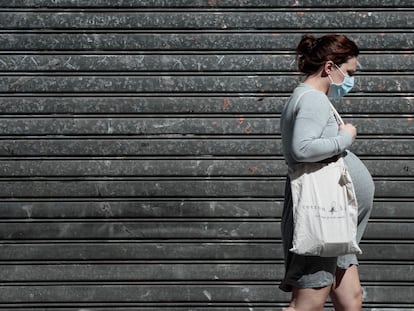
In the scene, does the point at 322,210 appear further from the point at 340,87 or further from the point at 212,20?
the point at 212,20

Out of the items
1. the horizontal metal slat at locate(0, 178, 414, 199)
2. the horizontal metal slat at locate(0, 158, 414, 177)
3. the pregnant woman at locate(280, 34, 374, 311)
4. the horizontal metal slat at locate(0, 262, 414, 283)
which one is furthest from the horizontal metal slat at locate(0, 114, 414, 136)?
the pregnant woman at locate(280, 34, 374, 311)

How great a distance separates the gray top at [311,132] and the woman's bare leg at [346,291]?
68cm

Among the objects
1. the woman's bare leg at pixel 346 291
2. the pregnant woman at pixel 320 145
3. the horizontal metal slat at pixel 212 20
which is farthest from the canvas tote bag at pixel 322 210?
the horizontal metal slat at pixel 212 20

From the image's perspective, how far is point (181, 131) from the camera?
19.4 feet

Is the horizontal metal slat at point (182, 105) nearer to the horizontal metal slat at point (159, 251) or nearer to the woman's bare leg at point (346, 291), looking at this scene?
the horizontal metal slat at point (159, 251)

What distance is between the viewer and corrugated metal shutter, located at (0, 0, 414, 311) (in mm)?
5910

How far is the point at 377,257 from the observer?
5.97 metres

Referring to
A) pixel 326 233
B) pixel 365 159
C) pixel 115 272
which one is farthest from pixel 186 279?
pixel 326 233

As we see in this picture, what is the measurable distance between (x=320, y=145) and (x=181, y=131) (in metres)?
1.80

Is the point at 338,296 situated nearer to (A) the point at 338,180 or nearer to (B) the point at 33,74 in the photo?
(A) the point at 338,180

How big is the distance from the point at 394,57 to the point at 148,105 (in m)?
1.54

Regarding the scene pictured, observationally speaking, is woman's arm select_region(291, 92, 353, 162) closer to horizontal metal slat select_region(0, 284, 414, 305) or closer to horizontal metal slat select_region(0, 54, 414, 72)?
horizontal metal slat select_region(0, 54, 414, 72)

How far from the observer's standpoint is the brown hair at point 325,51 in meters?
4.48

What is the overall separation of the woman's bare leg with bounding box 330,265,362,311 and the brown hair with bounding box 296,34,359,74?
1.00 meters
